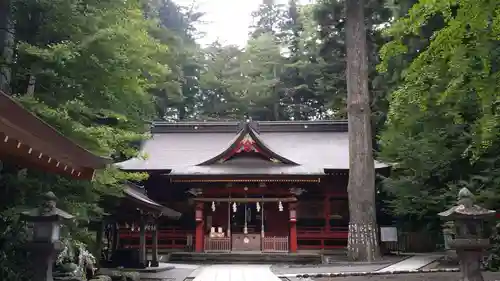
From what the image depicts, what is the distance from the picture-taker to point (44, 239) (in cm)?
638

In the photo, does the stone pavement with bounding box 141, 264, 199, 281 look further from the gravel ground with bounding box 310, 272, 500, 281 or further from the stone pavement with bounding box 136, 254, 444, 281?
the gravel ground with bounding box 310, 272, 500, 281

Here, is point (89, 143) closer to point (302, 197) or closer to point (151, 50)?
point (151, 50)

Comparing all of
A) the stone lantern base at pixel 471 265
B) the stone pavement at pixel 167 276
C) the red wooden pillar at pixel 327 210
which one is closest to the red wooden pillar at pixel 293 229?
the red wooden pillar at pixel 327 210

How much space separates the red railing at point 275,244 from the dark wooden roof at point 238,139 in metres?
2.61

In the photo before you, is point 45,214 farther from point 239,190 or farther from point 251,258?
point 239,190

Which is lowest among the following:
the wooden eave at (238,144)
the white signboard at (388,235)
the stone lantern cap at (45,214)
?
the white signboard at (388,235)

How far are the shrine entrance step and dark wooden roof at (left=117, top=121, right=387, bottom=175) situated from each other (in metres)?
3.06

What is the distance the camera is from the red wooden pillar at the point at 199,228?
59.7 ft

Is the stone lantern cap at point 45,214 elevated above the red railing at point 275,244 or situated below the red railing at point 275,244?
above

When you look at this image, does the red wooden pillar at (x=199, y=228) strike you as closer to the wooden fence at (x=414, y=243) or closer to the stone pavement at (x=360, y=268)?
the stone pavement at (x=360, y=268)

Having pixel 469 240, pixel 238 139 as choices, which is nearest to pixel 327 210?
pixel 238 139

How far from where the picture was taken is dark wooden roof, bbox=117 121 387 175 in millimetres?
18719

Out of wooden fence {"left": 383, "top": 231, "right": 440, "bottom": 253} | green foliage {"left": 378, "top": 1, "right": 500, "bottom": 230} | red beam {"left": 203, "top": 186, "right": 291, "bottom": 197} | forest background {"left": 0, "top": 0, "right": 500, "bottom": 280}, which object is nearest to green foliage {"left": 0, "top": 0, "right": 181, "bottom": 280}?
forest background {"left": 0, "top": 0, "right": 500, "bottom": 280}

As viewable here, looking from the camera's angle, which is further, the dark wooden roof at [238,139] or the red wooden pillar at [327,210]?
the red wooden pillar at [327,210]
